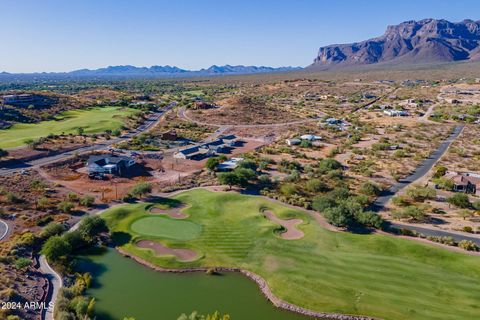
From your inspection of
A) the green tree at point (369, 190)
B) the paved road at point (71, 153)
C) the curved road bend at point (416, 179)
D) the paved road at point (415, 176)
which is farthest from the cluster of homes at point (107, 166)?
the curved road bend at point (416, 179)

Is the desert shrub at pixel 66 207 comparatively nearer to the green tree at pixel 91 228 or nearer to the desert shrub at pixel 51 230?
the desert shrub at pixel 51 230

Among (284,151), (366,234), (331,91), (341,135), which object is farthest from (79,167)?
(331,91)

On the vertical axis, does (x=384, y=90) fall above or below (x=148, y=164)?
above

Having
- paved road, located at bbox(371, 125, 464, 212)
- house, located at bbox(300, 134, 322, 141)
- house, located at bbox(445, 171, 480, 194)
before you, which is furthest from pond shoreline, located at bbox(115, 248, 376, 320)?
house, located at bbox(300, 134, 322, 141)

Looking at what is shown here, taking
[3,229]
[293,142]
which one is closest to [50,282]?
[3,229]

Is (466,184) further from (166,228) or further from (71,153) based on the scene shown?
(71,153)

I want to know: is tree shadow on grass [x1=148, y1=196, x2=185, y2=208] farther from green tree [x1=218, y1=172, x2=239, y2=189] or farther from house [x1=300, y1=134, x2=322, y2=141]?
house [x1=300, y1=134, x2=322, y2=141]

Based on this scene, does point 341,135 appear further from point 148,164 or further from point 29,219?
point 29,219
